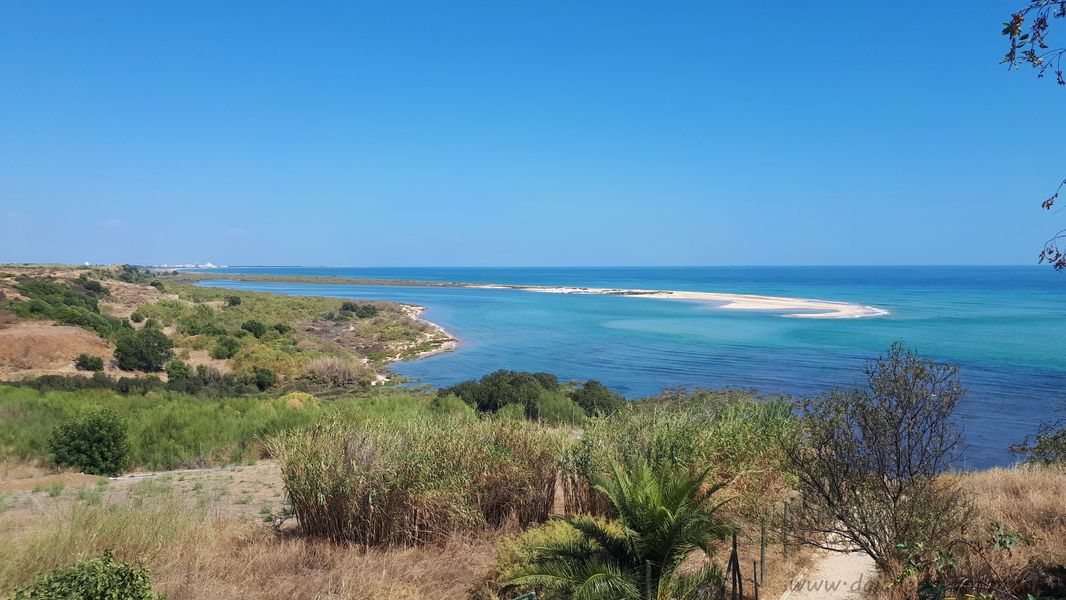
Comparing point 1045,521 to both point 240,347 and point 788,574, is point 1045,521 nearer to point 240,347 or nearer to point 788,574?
point 788,574

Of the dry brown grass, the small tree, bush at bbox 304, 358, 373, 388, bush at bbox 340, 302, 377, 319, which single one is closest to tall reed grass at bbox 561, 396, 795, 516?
the dry brown grass

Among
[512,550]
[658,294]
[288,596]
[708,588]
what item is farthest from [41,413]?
[658,294]

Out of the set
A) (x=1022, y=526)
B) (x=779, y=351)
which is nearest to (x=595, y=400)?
(x=1022, y=526)

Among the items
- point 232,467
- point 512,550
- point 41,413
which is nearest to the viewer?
point 512,550

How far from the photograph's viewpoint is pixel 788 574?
791cm

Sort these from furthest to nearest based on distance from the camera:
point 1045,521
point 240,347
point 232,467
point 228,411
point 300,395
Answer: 1. point 240,347
2. point 300,395
3. point 228,411
4. point 232,467
5. point 1045,521

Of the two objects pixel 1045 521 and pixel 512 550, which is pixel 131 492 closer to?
pixel 512 550

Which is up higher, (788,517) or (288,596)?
(788,517)

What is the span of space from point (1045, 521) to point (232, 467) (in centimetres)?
1526

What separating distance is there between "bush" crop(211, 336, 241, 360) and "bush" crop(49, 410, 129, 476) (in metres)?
22.1

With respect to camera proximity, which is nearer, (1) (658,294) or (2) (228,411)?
(2) (228,411)

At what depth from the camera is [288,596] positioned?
22.1 ft

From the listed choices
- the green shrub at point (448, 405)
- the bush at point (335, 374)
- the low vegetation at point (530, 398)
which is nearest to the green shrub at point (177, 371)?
the bush at point (335, 374)

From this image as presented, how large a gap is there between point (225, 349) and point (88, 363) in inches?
295
